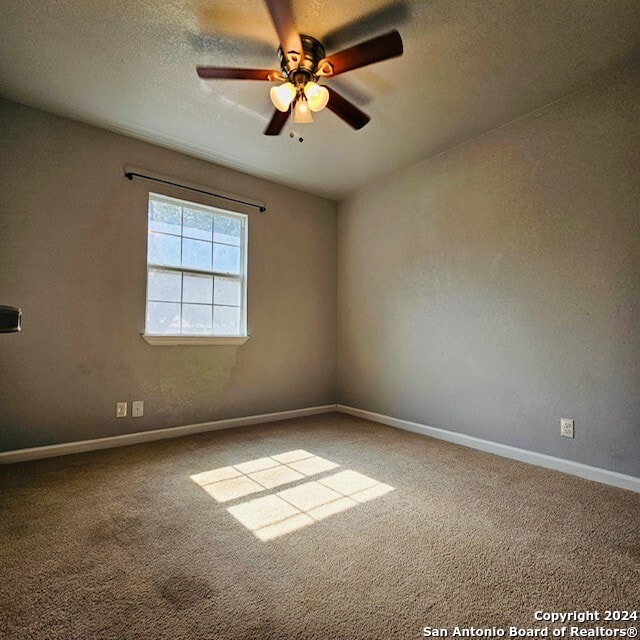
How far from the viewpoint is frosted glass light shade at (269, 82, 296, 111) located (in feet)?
6.79

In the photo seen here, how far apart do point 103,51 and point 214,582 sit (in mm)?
2890

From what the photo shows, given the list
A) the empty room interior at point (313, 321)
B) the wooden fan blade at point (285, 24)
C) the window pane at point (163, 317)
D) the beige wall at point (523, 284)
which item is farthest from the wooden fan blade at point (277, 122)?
the window pane at point (163, 317)

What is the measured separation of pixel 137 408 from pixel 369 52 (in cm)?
305

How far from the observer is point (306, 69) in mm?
2109

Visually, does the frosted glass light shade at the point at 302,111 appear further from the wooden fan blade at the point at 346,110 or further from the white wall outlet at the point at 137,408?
the white wall outlet at the point at 137,408

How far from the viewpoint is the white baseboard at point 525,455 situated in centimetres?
230

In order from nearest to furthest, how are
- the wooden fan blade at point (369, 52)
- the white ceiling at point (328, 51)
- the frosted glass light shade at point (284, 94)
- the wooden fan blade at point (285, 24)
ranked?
the wooden fan blade at point (285, 24), the wooden fan blade at point (369, 52), the white ceiling at point (328, 51), the frosted glass light shade at point (284, 94)

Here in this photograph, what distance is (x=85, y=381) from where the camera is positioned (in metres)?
2.93

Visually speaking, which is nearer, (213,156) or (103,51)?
(103,51)

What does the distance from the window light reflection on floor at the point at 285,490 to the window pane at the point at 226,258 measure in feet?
6.28

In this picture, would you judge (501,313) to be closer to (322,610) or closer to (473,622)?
(473,622)

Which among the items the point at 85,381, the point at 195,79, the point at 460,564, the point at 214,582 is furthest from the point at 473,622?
the point at 195,79

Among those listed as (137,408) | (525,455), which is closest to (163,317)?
(137,408)

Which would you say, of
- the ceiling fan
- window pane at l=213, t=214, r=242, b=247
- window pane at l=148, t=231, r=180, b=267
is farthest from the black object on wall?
window pane at l=213, t=214, r=242, b=247
